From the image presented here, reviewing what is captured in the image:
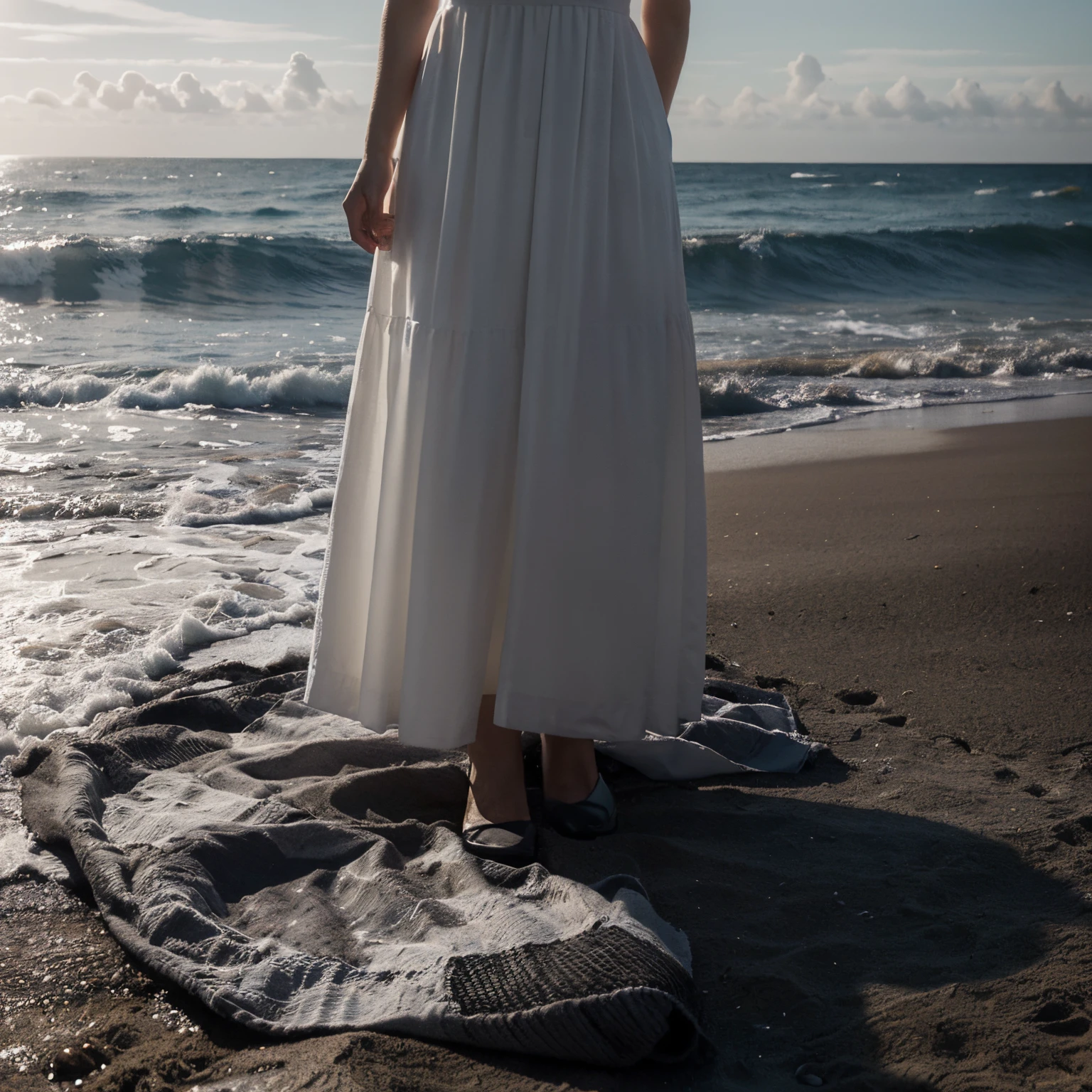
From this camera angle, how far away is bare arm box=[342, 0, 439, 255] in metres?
1.85

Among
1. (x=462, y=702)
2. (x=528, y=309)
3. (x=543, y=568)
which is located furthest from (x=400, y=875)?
(x=528, y=309)

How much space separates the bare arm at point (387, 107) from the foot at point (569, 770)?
99 cm

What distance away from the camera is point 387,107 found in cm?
188

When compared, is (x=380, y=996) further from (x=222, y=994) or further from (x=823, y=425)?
(x=823, y=425)

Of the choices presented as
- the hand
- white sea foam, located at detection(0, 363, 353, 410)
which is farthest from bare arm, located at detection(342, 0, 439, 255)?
white sea foam, located at detection(0, 363, 353, 410)

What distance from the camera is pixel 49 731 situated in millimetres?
2414

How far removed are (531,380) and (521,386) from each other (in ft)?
0.13

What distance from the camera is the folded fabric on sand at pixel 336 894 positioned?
4.52 feet

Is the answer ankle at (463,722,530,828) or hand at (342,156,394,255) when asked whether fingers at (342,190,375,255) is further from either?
ankle at (463,722,530,828)

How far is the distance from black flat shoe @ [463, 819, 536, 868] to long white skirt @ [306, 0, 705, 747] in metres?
0.19

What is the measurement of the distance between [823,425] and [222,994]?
233 inches

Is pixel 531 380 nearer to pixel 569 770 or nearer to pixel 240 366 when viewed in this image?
pixel 569 770

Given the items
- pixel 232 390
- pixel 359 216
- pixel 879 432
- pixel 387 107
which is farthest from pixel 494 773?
pixel 232 390

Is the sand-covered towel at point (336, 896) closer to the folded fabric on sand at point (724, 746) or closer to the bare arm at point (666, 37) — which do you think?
the folded fabric on sand at point (724, 746)
